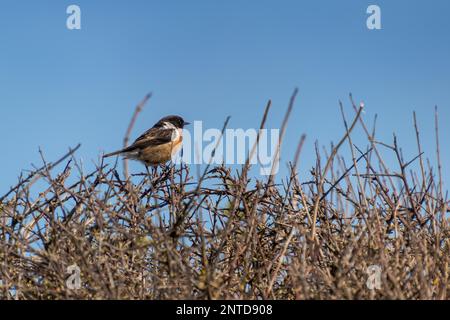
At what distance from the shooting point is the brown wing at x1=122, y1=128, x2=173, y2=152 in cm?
1009

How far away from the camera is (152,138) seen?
33.7 feet

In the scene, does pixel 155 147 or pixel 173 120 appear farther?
pixel 173 120

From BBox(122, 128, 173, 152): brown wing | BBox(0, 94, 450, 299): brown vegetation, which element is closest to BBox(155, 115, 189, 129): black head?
BBox(122, 128, 173, 152): brown wing

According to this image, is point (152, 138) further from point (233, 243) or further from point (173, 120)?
point (233, 243)

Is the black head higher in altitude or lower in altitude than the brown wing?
higher

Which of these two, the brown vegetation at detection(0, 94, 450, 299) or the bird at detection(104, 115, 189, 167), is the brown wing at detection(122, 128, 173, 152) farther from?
the brown vegetation at detection(0, 94, 450, 299)

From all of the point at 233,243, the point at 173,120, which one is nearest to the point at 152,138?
the point at 173,120

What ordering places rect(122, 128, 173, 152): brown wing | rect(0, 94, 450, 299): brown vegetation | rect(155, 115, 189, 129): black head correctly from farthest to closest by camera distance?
rect(155, 115, 189, 129): black head → rect(122, 128, 173, 152): brown wing → rect(0, 94, 450, 299): brown vegetation

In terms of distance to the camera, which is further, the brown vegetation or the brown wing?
the brown wing

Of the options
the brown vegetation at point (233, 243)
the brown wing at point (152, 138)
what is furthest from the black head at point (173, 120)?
the brown vegetation at point (233, 243)

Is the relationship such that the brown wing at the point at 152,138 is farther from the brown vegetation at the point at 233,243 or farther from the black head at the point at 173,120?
the brown vegetation at the point at 233,243

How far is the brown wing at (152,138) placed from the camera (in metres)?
10.1
